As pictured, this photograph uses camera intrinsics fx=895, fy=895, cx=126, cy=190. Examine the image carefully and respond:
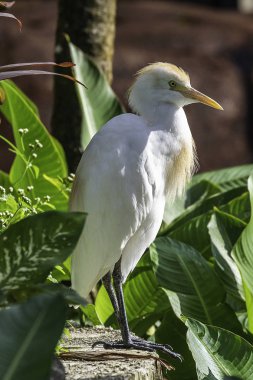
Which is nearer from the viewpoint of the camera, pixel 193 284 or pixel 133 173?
pixel 133 173

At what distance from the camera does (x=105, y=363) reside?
2.31 metres

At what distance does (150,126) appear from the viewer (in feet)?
8.95

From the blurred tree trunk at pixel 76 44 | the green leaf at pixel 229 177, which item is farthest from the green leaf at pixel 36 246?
the green leaf at pixel 229 177

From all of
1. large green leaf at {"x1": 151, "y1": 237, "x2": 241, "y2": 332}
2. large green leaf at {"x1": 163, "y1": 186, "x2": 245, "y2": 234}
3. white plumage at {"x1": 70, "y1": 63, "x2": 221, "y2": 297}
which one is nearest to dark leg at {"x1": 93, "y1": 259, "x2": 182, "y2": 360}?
white plumage at {"x1": 70, "y1": 63, "x2": 221, "y2": 297}

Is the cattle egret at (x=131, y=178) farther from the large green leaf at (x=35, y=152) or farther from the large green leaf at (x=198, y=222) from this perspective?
the large green leaf at (x=35, y=152)

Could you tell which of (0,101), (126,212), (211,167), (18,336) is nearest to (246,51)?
(211,167)

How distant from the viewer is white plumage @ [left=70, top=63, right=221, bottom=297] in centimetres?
261

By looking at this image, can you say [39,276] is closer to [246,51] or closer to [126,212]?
[126,212]

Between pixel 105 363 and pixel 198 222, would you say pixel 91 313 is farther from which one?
pixel 105 363

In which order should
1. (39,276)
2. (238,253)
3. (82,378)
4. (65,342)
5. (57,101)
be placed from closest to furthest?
(39,276) < (82,378) < (65,342) < (238,253) < (57,101)

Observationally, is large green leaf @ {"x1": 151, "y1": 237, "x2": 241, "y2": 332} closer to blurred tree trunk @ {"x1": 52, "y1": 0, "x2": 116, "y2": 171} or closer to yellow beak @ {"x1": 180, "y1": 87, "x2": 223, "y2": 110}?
yellow beak @ {"x1": 180, "y1": 87, "x2": 223, "y2": 110}

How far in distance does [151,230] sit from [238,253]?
1.27ft

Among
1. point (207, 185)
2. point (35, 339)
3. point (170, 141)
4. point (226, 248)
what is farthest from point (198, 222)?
point (35, 339)

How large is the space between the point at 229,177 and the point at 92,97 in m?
0.81
